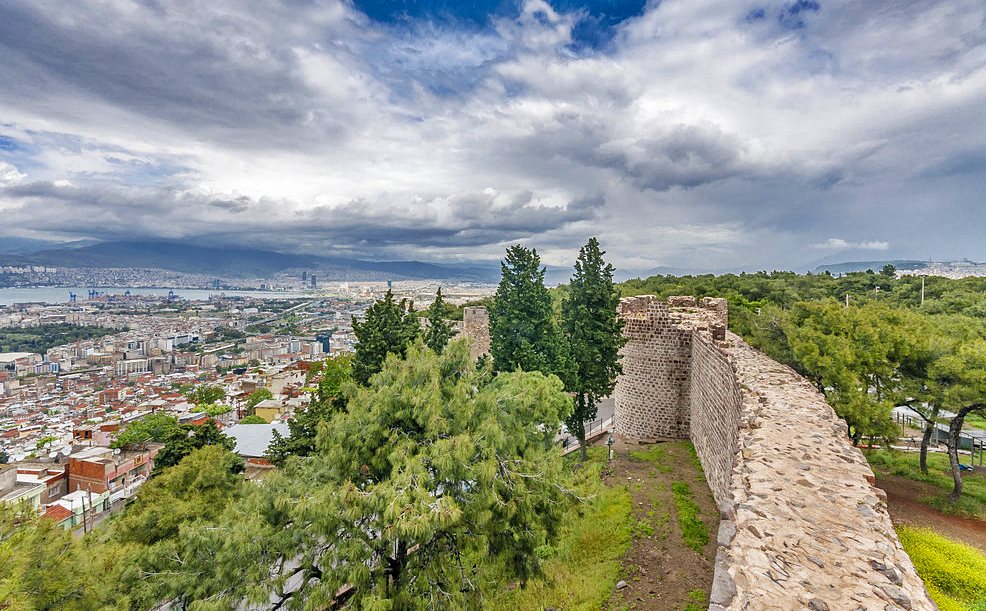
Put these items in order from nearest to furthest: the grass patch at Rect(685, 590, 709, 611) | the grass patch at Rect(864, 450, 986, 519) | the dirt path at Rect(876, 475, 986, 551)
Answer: the grass patch at Rect(685, 590, 709, 611) < the dirt path at Rect(876, 475, 986, 551) < the grass patch at Rect(864, 450, 986, 519)

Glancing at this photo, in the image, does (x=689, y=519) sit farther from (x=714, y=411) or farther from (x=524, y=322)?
(x=524, y=322)

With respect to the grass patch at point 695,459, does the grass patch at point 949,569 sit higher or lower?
higher

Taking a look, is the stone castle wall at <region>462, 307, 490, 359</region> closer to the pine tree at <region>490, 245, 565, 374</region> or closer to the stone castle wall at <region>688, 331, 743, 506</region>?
the pine tree at <region>490, 245, 565, 374</region>

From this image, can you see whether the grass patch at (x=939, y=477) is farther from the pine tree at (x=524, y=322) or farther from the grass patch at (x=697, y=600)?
the pine tree at (x=524, y=322)

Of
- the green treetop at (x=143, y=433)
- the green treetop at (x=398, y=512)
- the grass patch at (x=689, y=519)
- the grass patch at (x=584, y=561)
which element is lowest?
the green treetop at (x=143, y=433)

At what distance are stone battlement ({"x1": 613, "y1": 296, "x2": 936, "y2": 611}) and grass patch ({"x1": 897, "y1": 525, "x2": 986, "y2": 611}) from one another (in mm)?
2392

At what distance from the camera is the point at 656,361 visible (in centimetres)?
1424

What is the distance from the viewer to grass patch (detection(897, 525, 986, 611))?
5.86 metres

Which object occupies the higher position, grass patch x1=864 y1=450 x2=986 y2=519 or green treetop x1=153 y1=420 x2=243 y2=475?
grass patch x1=864 y1=450 x2=986 y2=519

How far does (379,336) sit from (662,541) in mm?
7868

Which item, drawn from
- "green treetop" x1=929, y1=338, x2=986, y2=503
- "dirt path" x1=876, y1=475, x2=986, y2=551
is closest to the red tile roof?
"dirt path" x1=876, y1=475, x2=986, y2=551

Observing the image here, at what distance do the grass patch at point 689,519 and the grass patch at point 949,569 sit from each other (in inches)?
112

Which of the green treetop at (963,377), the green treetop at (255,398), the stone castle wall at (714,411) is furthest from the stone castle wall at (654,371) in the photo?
the green treetop at (255,398)

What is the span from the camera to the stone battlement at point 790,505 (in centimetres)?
311
